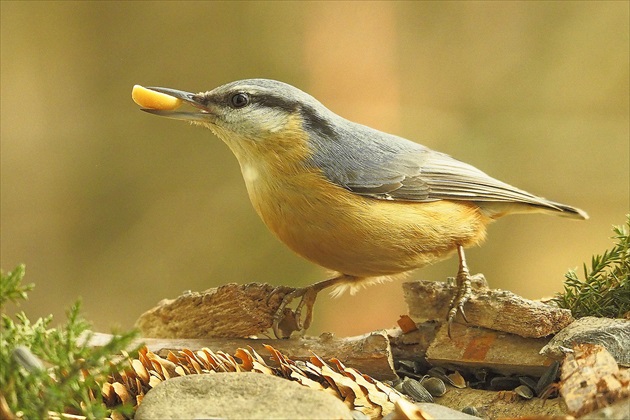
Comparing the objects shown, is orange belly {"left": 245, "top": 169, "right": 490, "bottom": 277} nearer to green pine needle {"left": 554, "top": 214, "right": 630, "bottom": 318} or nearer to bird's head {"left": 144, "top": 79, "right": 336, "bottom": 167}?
bird's head {"left": 144, "top": 79, "right": 336, "bottom": 167}

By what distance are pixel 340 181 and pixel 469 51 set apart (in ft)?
8.02

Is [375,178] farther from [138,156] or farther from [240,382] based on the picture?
[138,156]

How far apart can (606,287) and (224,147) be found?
9.36 feet

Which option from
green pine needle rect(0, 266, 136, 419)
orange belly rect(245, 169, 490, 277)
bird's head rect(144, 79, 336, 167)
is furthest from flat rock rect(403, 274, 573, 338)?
green pine needle rect(0, 266, 136, 419)

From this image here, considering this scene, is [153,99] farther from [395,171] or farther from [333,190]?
[395,171]

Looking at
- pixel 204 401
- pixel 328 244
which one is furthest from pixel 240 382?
pixel 328 244

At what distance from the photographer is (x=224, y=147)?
4.54m

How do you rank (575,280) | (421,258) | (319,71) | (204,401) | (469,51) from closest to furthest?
1. (204,401)
2. (575,280)
3. (421,258)
4. (319,71)
5. (469,51)

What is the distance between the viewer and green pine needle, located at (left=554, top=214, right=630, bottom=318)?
81.6 inches

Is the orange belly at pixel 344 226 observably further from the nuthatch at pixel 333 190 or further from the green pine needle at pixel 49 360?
the green pine needle at pixel 49 360

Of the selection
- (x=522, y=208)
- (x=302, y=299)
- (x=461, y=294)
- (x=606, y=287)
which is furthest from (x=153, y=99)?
(x=606, y=287)

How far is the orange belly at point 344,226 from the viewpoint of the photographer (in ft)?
7.75

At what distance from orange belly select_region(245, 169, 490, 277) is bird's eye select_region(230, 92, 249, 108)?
258 mm

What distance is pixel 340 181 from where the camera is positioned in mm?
2424
